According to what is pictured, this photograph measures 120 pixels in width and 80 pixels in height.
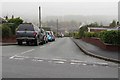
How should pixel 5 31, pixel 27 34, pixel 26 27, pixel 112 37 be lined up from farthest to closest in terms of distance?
1. pixel 5 31
2. pixel 26 27
3. pixel 27 34
4. pixel 112 37

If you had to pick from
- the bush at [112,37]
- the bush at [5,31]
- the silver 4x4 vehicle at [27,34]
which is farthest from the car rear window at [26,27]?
the bush at [112,37]

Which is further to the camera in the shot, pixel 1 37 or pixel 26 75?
pixel 1 37

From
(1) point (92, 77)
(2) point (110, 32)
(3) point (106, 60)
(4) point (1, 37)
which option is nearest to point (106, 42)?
(2) point (110, 32)

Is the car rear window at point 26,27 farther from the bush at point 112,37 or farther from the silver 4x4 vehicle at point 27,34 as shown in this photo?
the bush at point 112,37

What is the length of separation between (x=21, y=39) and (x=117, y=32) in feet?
32.4

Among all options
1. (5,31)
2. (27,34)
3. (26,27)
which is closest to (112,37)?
(27,34)

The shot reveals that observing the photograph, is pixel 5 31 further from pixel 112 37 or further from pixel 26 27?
pixel 112 37

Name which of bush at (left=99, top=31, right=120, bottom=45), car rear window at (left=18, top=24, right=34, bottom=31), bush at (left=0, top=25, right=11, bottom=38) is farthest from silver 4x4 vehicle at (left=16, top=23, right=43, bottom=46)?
bush at (left=99, top=31, right=120, bottom=45)

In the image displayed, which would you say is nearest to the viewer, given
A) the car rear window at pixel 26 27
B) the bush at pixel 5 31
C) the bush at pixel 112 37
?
the bush at pixel 112 37

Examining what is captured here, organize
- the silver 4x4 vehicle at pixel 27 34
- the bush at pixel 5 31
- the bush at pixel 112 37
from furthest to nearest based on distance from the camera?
the bush at pixel 5 31 < the silver 4x4 vehicle at pixel 27 34 < the bush at pixel 112 37

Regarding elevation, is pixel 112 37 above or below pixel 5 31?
below

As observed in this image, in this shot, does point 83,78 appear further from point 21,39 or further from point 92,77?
point 21,39

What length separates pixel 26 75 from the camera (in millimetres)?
9023

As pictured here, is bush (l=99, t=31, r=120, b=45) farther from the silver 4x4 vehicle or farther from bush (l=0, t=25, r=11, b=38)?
bush (l=0, t=25, r=11, b=38)
